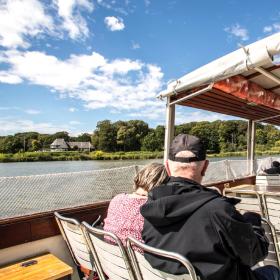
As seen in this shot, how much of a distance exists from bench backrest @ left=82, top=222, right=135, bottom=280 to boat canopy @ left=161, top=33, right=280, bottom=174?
198cm

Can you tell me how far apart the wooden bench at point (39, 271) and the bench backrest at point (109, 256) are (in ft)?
1.19

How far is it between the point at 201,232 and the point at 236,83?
299 cm

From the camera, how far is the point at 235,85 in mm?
3781

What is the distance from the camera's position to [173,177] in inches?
56.9

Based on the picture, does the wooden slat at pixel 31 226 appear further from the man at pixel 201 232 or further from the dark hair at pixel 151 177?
the man at pixel 201 232

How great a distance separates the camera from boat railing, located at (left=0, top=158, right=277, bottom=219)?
8.05ft

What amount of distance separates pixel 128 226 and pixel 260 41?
1987 mm

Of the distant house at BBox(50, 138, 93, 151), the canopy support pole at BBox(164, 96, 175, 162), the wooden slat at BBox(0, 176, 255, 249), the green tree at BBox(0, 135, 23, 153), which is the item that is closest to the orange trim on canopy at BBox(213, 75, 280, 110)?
the canopy support pole at BBox(164, 96, 175, 162)

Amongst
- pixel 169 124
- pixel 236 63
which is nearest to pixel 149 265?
pixel 236 63

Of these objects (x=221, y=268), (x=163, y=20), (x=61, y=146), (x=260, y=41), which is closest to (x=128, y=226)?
(x=221, y=268)

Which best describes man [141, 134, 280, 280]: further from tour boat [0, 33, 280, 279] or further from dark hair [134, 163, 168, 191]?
tour boat [0, 33, 280, 279]

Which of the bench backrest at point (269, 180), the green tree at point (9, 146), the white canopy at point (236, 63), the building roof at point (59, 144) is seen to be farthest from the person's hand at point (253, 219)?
the building roof at point (59, 144)

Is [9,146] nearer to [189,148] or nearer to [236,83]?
[236,83]

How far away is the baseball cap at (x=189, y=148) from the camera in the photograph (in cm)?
150
